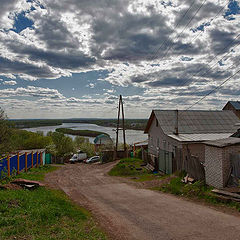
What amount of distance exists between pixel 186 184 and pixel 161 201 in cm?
284

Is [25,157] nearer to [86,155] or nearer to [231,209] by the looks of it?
[231,209]

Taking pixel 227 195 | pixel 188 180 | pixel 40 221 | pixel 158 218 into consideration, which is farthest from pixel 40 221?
pixel 188 180

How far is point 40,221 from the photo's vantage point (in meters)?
6.47

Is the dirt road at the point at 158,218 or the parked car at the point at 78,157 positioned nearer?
the dirt road at the point at 158,218

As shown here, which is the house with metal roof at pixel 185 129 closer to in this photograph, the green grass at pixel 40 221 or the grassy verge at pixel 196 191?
the grassy verge at pixel 196 191

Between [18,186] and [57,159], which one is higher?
[18,186]

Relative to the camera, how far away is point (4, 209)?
275 inches

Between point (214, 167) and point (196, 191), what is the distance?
1.41 meters

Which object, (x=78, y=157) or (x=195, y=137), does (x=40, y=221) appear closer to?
(x=195, y=137)

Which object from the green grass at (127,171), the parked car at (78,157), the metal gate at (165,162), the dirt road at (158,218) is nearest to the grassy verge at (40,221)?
the dirt road at (158,218)

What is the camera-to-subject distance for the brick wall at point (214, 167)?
34.5 feet

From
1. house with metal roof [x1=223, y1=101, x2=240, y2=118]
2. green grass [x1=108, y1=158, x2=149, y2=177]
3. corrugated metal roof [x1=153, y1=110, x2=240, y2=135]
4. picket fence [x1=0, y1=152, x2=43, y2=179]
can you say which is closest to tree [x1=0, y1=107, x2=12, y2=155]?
picket fence [x1=0, y1=152, x2=43, y2=179]

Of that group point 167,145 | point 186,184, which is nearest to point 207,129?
point 167,145

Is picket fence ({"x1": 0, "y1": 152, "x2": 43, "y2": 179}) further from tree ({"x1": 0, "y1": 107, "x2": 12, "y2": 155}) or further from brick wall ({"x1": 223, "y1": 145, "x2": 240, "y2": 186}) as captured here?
brick wall ({"x1": 223, "y1": 145, "x2": 240, "y2": 186})
